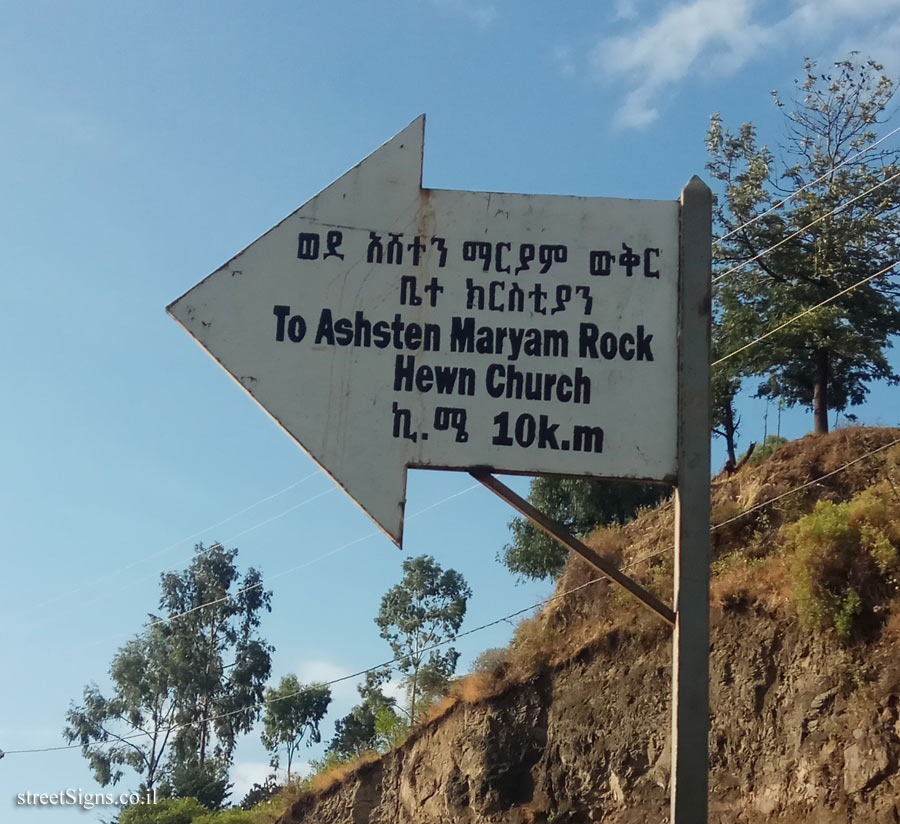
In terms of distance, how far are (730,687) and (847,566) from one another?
282 cm

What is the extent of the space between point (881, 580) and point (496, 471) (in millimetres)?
11238

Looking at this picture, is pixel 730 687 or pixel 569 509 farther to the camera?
pixel 569 509

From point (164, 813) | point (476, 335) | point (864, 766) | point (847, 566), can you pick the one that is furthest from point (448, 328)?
point (164, 813)

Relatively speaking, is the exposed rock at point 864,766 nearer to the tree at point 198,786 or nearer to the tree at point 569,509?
the tree at point 569,509

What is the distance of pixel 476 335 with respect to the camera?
704 cm

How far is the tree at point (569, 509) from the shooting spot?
33.0m

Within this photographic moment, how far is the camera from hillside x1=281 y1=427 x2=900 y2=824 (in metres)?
15.7

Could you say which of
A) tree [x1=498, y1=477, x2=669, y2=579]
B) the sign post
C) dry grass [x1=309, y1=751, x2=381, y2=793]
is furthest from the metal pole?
tree [x1=498, y1=477, x2=669, y2=579]

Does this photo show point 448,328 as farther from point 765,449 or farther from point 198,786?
point 198,786

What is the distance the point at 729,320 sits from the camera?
28.7 metres

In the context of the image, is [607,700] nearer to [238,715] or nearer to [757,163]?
[757,163]

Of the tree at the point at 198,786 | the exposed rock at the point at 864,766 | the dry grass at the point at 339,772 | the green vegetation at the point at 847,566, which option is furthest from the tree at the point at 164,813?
the exposed rock at the point at 864,766

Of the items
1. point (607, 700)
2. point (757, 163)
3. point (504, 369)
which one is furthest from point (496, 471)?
point (757, 163)

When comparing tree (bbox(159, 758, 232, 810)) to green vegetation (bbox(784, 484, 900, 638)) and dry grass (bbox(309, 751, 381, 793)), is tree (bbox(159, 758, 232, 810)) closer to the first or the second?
dry grass (bbox(309, 751, 381, 793))
